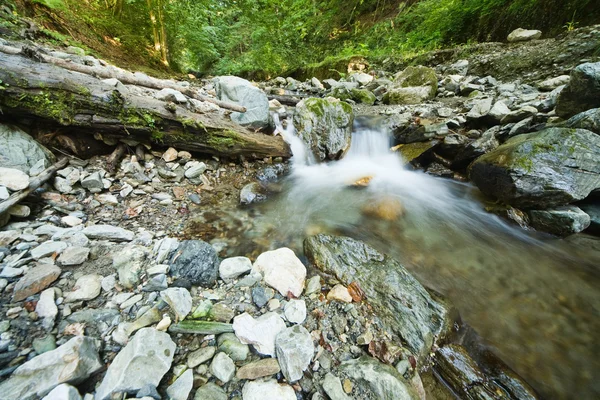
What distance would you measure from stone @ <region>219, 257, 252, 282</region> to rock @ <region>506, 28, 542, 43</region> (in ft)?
41.2

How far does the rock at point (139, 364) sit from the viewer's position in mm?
1159

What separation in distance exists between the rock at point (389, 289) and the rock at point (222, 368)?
116cm

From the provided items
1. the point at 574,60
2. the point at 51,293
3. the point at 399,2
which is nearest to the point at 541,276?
the point at 51,293

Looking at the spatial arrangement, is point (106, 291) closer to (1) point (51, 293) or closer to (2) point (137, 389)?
(1) point (51, 293)

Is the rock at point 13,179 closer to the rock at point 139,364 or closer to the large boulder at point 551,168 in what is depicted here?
the rock at point 139,364

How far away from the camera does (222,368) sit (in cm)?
140

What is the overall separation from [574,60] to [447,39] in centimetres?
611

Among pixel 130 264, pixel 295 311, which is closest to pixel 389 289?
pixel 295 311

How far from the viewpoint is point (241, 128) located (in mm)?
4180

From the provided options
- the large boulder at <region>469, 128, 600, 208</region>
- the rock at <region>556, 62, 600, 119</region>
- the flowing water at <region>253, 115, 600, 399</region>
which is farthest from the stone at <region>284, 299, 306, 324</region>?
the rock at <region>556, 62, 600, 119</region>

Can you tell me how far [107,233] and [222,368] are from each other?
1.83m

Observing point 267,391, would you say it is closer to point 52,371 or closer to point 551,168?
point 52,371

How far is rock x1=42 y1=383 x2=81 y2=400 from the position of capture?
3.45 ft

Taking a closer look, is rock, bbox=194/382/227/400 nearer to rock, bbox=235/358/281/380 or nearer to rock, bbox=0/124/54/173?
rock, bbox=235/358/281/380
